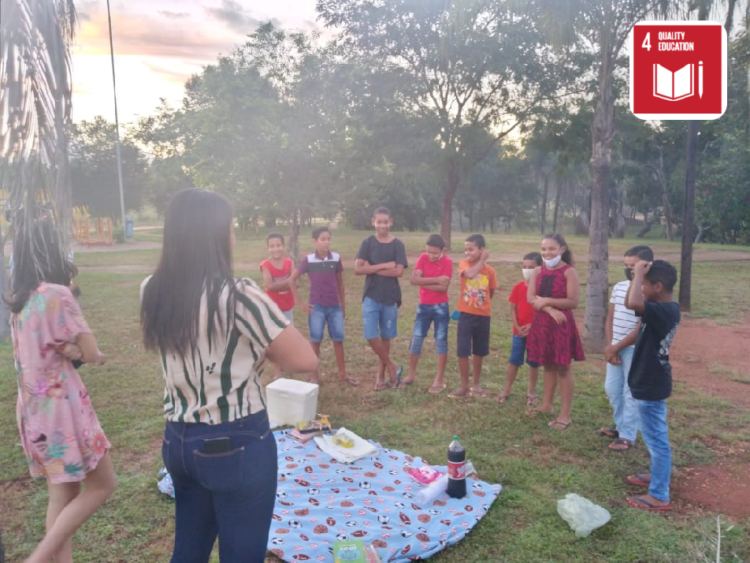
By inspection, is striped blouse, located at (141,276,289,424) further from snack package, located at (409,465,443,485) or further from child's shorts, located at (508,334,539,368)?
child's shorts, located at (508,334,539,368)

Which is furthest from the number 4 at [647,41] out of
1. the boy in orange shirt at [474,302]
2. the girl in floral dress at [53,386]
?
the girl in floral dress at [53,386]

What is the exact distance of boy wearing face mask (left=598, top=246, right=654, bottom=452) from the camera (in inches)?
176

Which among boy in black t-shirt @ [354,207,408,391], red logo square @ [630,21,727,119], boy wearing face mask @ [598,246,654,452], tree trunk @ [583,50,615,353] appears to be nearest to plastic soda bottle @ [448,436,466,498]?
boy wearing face mask @ [598,246,654,452]

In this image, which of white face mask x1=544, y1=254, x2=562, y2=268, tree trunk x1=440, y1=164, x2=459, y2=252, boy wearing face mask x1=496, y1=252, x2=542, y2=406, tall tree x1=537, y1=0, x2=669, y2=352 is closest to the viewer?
white face mask x1=544, y1=254, x2=562, y2=268

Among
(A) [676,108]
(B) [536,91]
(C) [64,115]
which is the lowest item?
(C) [64,115]

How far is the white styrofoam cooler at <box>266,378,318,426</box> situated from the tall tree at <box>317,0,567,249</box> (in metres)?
14.8

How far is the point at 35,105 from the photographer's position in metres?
2.23

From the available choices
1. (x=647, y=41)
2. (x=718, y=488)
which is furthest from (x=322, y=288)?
(x=647, y=41)

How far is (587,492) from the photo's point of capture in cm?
411

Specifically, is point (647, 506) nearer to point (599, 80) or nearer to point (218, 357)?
point (218, 357)

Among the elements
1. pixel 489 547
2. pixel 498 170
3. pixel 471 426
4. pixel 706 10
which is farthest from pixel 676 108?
pixel 498 170

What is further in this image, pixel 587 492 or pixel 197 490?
pixel 587 492

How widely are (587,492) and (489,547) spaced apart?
3.57 ft

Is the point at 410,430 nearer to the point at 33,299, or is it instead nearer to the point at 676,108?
the point at 33,299
